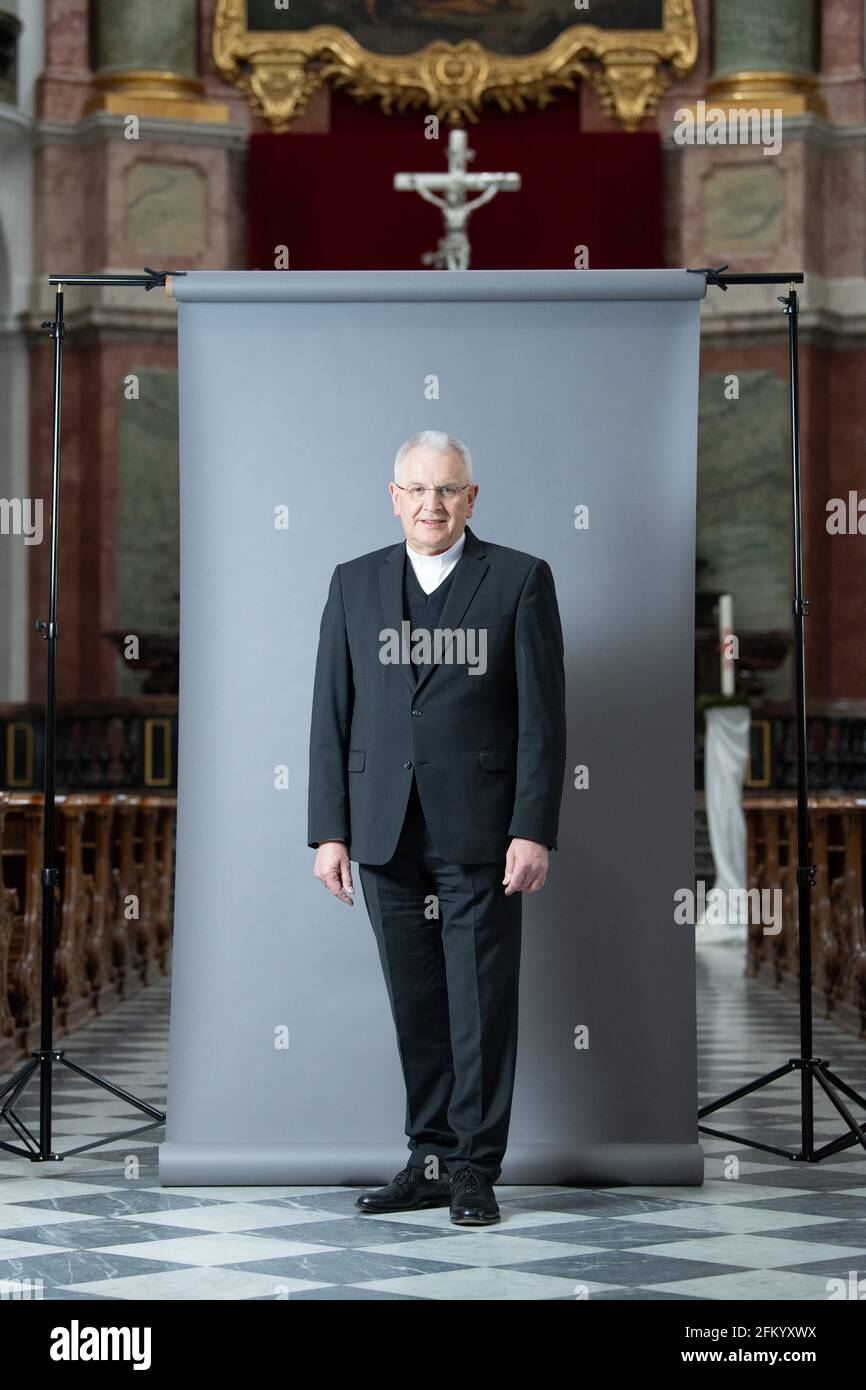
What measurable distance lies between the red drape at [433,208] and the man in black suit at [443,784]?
12.4m

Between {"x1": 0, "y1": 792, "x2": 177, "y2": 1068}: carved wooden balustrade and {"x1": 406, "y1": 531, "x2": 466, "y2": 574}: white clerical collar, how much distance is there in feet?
8.07

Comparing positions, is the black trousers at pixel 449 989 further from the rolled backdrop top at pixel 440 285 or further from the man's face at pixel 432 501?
the rolled backdrop top at pixel 440 285

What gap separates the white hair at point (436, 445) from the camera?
448cm

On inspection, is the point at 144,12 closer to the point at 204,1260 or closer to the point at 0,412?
A: the point at 0,412

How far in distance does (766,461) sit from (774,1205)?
1207 cm

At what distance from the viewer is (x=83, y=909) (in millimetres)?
8453

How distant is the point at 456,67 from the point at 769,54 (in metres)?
2.49

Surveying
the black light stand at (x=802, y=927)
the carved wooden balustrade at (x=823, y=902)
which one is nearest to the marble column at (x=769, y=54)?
the carved wooden balustrade at (x=823, y=902)

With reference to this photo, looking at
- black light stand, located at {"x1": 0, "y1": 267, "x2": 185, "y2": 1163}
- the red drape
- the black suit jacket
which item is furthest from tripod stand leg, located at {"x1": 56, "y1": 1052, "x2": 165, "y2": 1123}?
the red drape

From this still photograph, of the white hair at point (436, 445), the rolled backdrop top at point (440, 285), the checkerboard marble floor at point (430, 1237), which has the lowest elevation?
the checkerboard marble floor at point (430, 1237)

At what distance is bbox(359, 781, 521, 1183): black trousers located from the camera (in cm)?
442

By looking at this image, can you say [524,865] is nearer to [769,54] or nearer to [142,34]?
[769,54]

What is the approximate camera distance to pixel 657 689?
16.1 feet

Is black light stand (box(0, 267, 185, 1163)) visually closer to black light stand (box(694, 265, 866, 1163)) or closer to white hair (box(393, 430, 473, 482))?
→ white hair (box(393, 430, 473, 482))
